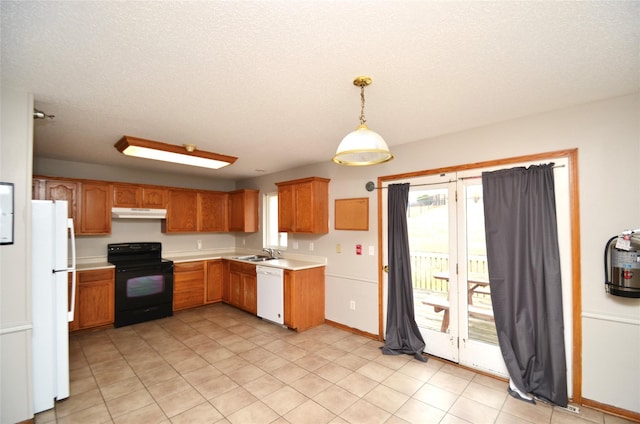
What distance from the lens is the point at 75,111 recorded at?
2590 millimetres

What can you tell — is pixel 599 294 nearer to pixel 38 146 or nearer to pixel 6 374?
pixel 6 374

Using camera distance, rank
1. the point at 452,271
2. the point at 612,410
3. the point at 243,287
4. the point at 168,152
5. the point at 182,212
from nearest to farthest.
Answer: the point at 612,410, the point at 452,271, the point at 168,152, the point at 243,287, the point at 182,212

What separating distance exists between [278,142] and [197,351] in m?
2.79

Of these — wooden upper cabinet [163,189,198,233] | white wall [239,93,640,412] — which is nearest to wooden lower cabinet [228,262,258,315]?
wooden upper cabinet [163,189,198,233]

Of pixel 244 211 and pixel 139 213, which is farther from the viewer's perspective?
pixel 244 211

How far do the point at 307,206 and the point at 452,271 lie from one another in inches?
87.5


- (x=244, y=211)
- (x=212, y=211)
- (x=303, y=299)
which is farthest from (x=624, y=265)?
(x=212, y=211)

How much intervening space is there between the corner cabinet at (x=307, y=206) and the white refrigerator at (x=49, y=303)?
2.81m

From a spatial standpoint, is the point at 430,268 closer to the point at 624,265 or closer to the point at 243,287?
the point at 624,265

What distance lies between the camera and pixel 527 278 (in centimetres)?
264

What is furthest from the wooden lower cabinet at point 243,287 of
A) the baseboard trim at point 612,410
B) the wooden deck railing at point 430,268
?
the baseboard trim at point 612,410

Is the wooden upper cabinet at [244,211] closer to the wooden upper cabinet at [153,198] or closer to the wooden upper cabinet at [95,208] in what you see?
the wooden upper cabinet at [153,198]

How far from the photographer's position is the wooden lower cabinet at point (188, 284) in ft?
16.4

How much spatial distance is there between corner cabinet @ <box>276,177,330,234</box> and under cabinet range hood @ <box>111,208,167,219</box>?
2333 millimetres
